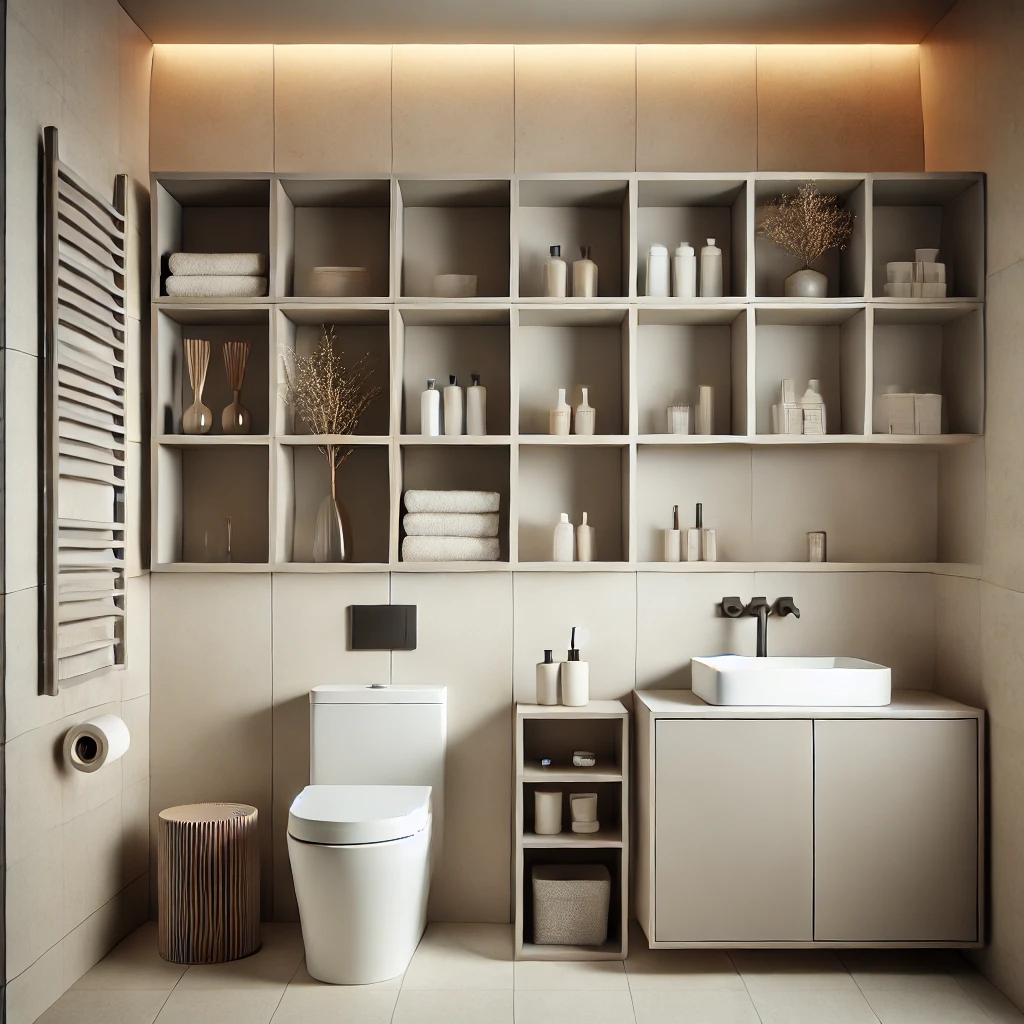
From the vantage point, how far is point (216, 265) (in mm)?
3016

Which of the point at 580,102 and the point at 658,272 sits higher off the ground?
the point at 580,102

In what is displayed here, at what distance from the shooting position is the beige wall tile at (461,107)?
124 inches

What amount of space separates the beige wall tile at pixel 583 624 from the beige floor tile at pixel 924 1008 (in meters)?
1.08

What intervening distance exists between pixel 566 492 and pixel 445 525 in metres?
0.45

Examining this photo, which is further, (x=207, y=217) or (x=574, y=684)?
(x=207, y=217)

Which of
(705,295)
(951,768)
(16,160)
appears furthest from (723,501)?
(16,160)

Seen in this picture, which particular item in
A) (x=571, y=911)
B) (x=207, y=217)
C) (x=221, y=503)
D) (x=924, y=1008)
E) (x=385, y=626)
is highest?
(x=207, y=217)

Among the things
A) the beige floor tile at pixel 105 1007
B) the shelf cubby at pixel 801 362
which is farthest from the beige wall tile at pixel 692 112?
the beige floor tile at pixel 105 1007

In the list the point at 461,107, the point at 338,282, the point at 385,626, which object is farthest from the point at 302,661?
the point at 461,107

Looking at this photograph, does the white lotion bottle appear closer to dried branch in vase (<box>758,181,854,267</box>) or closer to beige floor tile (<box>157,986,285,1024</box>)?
beige floor tile (<box>157,986,285,1024</box>)

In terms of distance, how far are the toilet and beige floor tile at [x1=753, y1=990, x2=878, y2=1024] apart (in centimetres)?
96

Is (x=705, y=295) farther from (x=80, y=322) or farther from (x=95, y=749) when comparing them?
(x=95, y=749)

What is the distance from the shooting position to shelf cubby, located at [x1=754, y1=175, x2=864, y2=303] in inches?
117

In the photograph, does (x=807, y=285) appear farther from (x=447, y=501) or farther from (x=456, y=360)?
(x=447, y=501)
